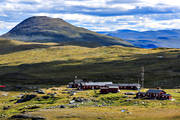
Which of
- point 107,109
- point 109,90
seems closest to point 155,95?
point 109,90

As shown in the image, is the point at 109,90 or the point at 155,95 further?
the point at 109,90

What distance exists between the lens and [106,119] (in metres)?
83.2

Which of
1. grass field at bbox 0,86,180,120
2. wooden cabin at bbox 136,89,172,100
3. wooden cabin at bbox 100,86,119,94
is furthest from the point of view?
wooden cabin at bbox 100,86,119,94

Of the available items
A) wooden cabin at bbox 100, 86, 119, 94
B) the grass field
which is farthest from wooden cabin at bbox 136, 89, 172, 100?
wooden cabin at bbox 100, 86, 119, 94

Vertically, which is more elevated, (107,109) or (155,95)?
(155,95)

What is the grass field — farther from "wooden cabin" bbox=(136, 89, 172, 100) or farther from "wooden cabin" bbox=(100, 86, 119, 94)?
"wooden cabin" bbox=(100, 86, 119, 94)

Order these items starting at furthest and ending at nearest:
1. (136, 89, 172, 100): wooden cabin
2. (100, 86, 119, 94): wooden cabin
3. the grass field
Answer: (100, 86, 119, 94): wooden cabin < (136, 89, 172, 100): wooden cabin < the grass field

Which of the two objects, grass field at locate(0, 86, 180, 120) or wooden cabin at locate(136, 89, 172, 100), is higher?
wooden cabin at locate(136, 89, 172, 100)

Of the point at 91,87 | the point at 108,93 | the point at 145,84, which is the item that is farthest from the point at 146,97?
the point at 145,84

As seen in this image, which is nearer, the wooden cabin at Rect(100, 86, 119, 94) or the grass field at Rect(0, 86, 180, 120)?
the grass field at Rect(0, 86, 180, 120)

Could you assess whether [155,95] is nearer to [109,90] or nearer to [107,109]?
[109,90]

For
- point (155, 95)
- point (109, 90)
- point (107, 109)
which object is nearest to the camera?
point (107, 109)

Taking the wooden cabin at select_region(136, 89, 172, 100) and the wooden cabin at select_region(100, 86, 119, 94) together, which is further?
the wooden cabin at select_region(100, 86, 119, 94)

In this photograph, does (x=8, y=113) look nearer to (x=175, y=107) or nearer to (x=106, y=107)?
(x=106, y=107)
